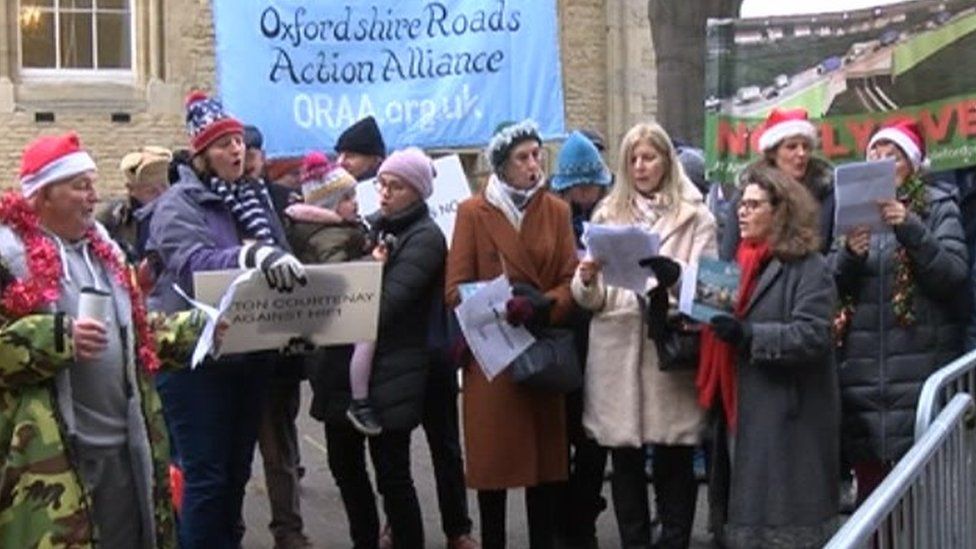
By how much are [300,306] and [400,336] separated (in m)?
0.95

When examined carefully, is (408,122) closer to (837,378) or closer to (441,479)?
(441,479)

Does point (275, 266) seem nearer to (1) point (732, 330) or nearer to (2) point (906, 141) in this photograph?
(1) point (732, 330)

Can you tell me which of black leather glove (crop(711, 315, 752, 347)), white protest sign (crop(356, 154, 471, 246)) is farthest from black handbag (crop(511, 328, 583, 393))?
white protest sign (crop(356, 154, 471, 246))

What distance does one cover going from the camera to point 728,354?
6590 millimetres

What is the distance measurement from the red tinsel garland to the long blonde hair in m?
2.33

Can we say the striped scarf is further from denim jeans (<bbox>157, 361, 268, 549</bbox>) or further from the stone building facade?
the stone building facade

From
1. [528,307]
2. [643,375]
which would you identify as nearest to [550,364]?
[528,307]

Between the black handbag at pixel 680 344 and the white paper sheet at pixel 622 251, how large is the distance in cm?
23

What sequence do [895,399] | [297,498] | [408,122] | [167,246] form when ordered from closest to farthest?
[167,246]
[895,399]
[297,498]
[408,122]

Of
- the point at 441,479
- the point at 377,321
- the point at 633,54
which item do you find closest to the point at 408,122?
the point at 441,479

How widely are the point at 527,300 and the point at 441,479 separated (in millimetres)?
1301

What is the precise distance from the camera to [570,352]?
703 centimetres

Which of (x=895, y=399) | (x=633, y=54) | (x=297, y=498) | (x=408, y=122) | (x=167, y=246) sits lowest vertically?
(x=297, y=498)

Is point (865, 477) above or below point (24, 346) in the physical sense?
below
